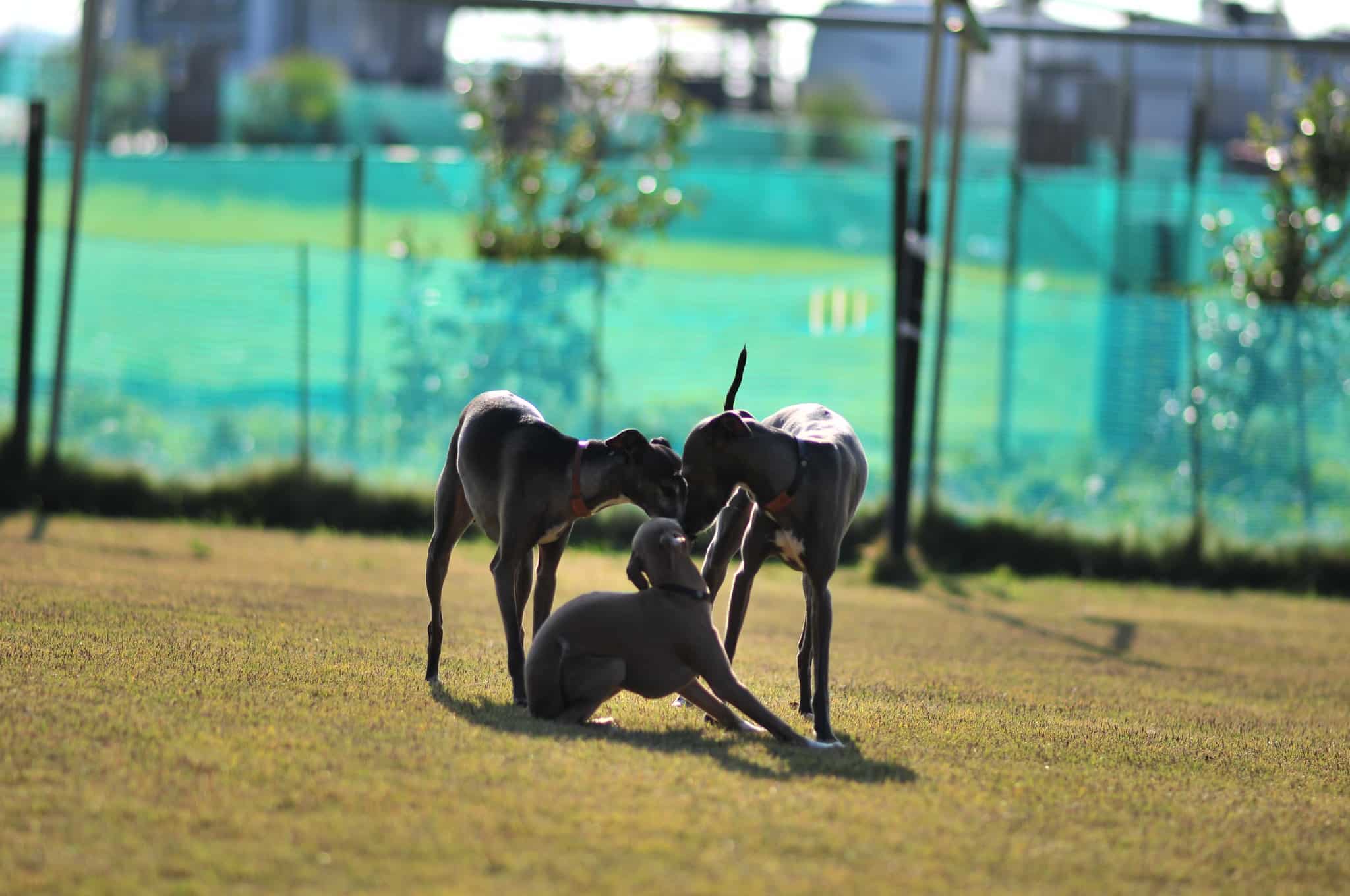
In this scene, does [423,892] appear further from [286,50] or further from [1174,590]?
[286,50]

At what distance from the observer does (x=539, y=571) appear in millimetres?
6398

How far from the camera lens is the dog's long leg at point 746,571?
244 inches

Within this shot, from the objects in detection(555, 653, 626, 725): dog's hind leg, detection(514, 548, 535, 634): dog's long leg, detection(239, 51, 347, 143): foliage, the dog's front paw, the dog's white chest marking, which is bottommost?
the dog's front paw

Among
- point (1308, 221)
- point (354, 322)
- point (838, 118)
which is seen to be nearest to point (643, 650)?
point (354, 322)

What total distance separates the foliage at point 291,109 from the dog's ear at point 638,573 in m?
23.5

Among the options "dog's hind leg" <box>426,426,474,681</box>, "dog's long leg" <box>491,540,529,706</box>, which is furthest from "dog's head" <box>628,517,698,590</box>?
"dog's hind leg" <box>426,426,474,681</box>

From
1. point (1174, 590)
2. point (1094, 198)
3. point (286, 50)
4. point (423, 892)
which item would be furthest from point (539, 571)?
point (286, 50)

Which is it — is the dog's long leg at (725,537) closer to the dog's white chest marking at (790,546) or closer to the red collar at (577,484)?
the dog's white chest marking at (790,546)

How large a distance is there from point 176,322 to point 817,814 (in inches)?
400

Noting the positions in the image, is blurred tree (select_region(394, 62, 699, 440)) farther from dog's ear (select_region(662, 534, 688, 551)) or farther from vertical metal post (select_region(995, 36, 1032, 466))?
dog's ear (select_region(662, 534, 688, 551))

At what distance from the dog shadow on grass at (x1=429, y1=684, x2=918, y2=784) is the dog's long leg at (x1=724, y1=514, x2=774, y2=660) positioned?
59 cm

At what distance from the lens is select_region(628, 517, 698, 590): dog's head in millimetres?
5633

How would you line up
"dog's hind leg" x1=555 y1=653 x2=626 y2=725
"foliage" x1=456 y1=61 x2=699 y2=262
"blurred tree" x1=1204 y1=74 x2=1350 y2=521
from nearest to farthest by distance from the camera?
"dog's hind leg" x1=555 y1=653 x2=626 y2=725, "blurred tree" x1=1204 y1=74 x2=1350 y2=521, "foliage" x1=456 y1=61 x2=699 y2=262

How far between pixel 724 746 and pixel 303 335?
8.51 metres
